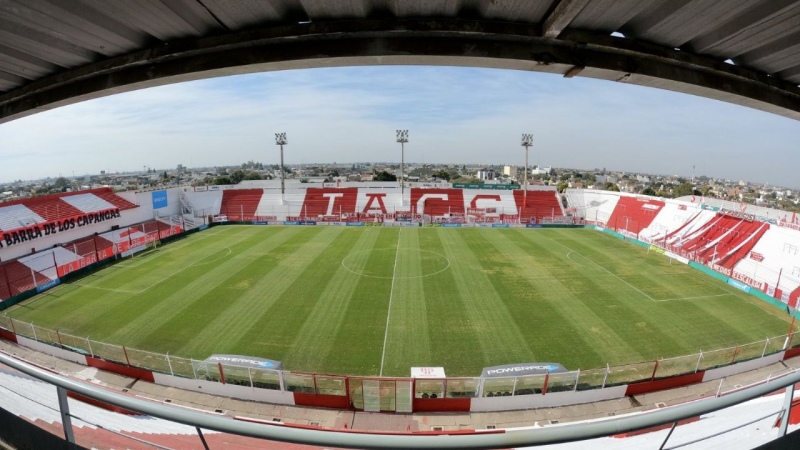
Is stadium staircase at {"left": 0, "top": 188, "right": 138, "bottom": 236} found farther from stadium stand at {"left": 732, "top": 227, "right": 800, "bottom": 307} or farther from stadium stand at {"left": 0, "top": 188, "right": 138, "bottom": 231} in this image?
stadium stand at {"left": 732, "top": 227, "right": 800, "bottom": 307}

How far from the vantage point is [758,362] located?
41.7ft

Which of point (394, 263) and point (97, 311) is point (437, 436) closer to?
point (97, 311)

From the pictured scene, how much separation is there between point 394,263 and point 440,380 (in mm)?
13280

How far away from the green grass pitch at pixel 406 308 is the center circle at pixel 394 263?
0.39 ft

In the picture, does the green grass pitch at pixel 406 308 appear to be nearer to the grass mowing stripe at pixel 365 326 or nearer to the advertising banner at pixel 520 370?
the grass mowing stripe at pixel 365 326

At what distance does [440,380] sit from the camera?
10758mm

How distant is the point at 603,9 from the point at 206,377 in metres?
13.2

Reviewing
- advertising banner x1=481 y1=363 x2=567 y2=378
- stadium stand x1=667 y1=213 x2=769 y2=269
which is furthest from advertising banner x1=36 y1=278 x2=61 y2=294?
stadium stand x1=667 y1=213 x2=769 y2=269

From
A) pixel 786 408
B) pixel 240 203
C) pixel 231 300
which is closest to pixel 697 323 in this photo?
pixel 786 408

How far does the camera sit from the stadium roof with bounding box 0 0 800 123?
2.80 m

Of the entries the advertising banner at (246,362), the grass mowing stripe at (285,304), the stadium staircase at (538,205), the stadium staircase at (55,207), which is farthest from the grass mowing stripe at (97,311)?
the stadium staircase at (538,205)

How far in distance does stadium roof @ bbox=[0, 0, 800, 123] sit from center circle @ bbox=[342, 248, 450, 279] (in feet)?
59.4

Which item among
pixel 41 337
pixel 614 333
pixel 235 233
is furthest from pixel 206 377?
pixel 235 233

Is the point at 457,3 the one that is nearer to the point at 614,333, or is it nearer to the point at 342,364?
the point at 342,364
